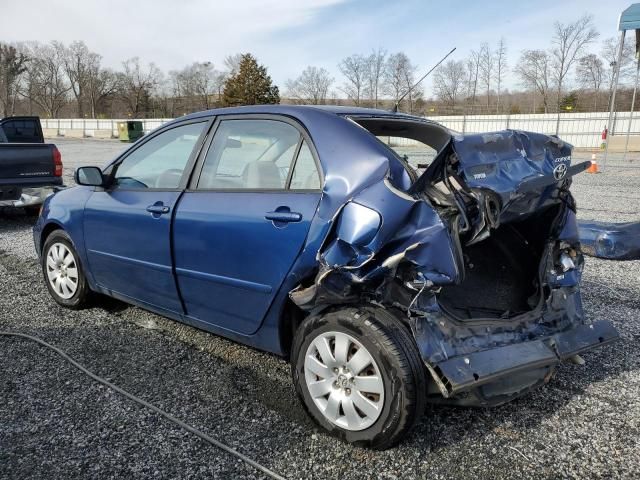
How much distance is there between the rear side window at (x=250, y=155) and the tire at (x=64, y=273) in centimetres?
173

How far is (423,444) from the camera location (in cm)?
254

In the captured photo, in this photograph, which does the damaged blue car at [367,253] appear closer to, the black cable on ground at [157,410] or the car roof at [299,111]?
the car roof at [299,111]

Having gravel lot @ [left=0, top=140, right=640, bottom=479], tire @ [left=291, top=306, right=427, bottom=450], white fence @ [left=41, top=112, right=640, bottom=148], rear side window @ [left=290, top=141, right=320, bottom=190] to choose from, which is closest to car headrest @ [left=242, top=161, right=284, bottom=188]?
rear side window @ [left=290, top=141, right=320, bottom=190]

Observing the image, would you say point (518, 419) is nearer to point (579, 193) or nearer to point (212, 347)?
point (212, 347)

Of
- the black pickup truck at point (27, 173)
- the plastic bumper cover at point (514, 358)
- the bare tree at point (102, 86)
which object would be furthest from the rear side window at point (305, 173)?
the bare tree at point (102, 86)

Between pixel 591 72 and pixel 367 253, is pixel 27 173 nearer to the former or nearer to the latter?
pixel 367 253

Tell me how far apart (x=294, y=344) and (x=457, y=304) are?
948 mm

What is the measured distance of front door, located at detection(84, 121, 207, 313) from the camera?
342 cm

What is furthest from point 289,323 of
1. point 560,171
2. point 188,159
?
point 560,171

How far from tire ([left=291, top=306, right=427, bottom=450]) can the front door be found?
1225 mm

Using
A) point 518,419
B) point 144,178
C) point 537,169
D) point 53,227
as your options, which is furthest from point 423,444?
point 53,227

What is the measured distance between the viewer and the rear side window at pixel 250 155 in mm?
2971

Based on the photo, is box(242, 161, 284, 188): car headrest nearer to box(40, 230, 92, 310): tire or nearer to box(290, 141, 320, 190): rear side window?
box(290, 141, 320, 190): rear side window

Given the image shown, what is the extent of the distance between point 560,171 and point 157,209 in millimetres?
2416
